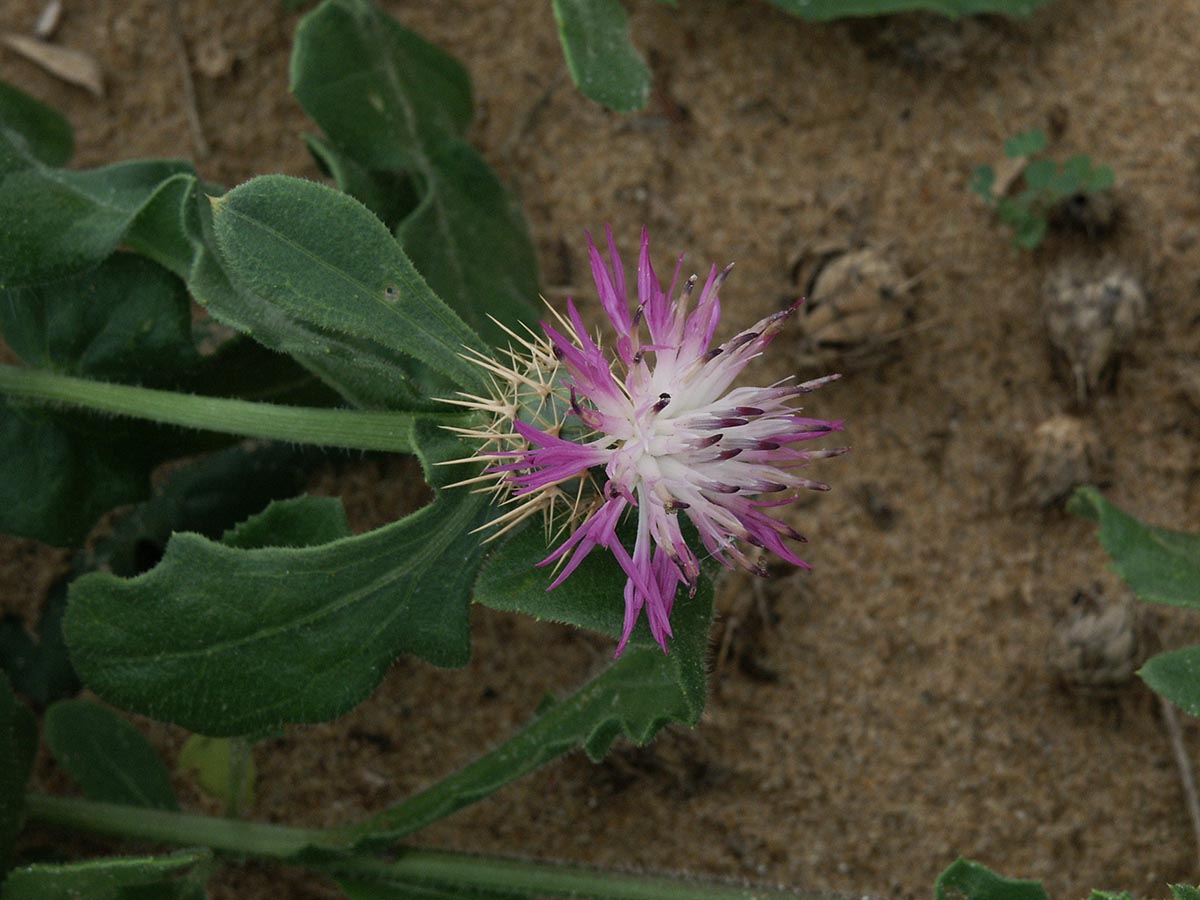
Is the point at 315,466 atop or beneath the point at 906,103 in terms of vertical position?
beneath

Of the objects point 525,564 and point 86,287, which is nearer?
point 525,564

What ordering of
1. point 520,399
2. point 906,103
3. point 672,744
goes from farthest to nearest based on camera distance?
point 906,103 → point 672,744 → point 520,399

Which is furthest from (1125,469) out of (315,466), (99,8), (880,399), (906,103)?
(99,8)

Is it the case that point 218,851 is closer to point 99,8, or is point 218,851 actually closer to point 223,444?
point 223,444

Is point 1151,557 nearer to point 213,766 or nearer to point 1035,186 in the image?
point 1035,186

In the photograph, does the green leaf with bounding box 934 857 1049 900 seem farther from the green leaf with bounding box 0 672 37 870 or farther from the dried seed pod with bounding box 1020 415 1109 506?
the green leaf with bounding box 0 672 37 870

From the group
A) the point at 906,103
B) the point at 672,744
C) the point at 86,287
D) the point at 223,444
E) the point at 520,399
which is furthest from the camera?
the point at 906,103
